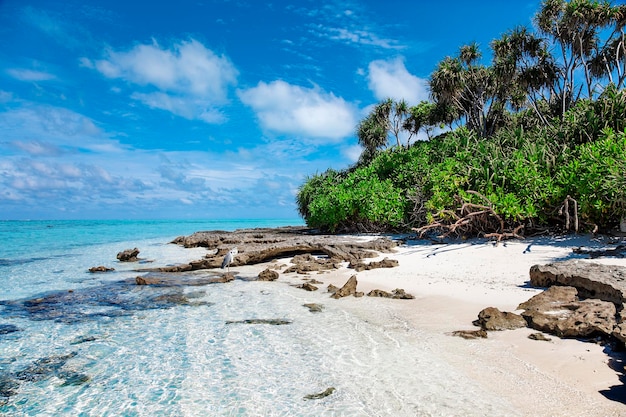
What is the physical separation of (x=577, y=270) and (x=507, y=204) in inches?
254

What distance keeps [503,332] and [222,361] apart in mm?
3606

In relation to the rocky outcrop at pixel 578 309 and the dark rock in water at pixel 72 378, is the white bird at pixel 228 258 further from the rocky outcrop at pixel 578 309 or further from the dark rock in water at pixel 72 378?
the rocky outcrop at pixel 578 309

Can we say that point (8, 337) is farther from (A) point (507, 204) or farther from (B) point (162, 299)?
(A) point (507, 204)

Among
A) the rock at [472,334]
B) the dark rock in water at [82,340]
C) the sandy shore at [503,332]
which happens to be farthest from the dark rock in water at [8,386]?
the rock at [472,334]

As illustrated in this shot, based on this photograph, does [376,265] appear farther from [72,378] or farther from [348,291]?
[72,378]

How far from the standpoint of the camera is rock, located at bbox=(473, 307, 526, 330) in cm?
544

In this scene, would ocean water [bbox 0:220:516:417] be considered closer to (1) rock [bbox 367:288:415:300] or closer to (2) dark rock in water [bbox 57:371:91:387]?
(2) dark rock in water [bbox 57:371:91:387]

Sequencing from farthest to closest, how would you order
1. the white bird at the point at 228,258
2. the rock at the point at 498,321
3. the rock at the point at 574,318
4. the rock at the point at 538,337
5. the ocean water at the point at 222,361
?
the white bird at the point at 228,258 < the rock at the point at 498,321 < the rock at the point at 538,337 < the rock at the point at 574,318 < the ocean water at the point at 222,361

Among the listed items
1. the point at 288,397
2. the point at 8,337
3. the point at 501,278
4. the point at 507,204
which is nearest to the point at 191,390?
the point at 288,397

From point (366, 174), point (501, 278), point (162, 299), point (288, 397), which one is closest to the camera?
point (288, 397)

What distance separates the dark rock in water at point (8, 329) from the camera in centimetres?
623

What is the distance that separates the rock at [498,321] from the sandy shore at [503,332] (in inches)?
5.6

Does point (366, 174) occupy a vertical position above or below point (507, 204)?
above

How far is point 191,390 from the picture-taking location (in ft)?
13.4
